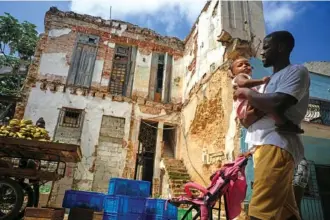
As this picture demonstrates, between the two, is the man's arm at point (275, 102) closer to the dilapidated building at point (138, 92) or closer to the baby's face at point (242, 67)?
the baby's face at point (242, 67)

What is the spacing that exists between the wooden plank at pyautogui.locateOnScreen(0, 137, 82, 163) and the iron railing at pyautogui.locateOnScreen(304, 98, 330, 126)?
8246 mm

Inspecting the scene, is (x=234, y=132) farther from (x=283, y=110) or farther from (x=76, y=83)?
(x=76, y=83)

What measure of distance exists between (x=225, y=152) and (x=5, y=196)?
18.3 feet

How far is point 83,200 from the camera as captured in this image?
4.89 meters

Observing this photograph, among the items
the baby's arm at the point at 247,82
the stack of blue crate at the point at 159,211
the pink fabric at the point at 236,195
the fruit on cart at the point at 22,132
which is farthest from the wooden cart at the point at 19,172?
the baby's arm at the point at 247,82

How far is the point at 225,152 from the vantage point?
6.99 m

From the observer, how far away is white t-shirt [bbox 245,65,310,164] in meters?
1.38

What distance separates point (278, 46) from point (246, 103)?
0.48 m

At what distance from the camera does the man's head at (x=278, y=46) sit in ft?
5.35

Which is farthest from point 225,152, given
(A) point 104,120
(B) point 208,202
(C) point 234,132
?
(A) point 104,120

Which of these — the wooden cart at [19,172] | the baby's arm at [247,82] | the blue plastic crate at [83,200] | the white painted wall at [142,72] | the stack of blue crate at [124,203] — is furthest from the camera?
the white painted wall at [142,72]

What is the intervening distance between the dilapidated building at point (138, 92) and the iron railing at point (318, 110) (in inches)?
126

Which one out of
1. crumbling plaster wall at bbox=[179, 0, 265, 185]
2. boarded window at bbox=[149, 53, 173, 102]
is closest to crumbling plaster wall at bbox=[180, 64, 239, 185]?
crumbling plaster wall at bbox=[179, 0, 265, 185]

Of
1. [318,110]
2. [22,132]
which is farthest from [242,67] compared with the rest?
[318,110]
